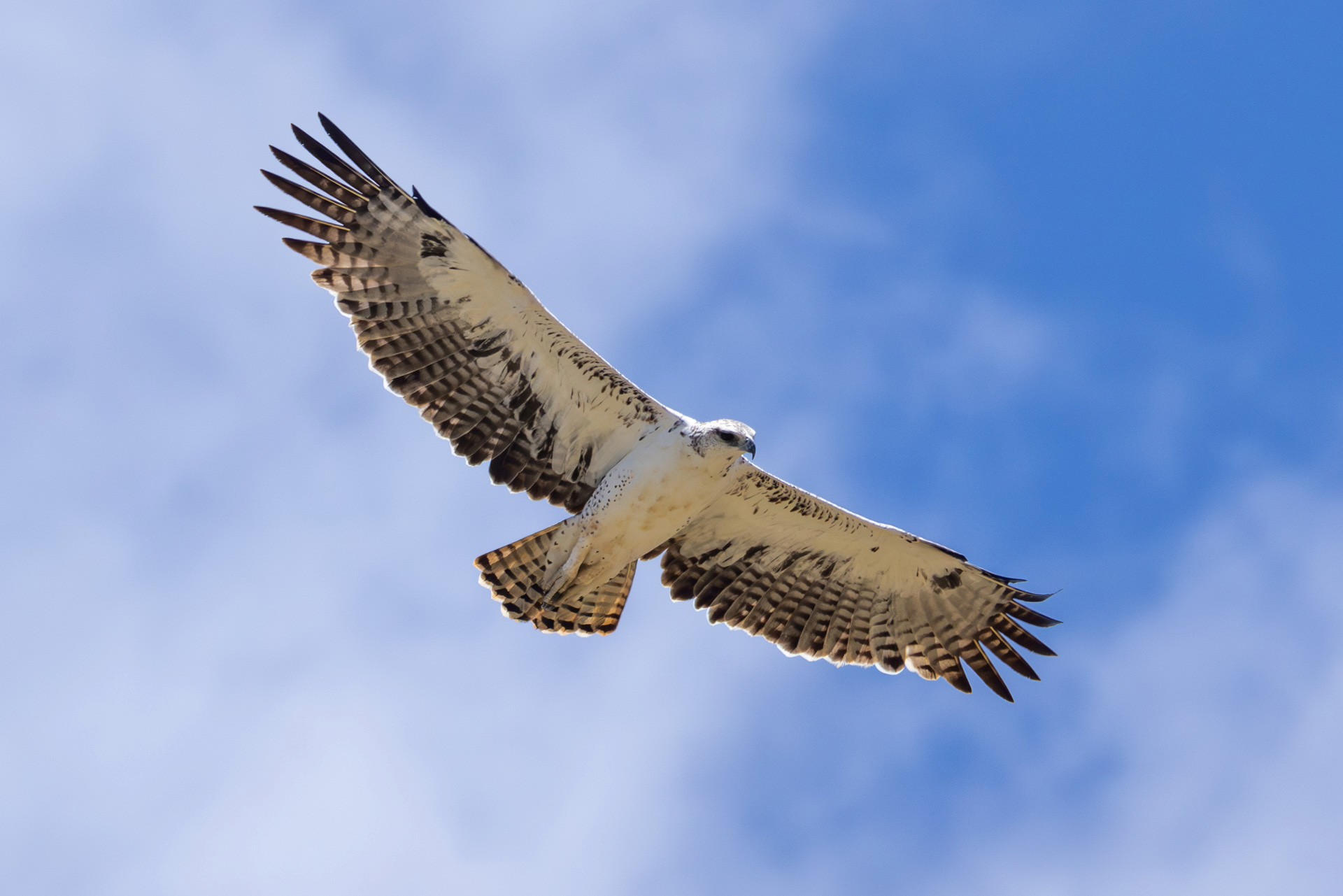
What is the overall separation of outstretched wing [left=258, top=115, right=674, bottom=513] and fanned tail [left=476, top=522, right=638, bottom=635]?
20.3 inches

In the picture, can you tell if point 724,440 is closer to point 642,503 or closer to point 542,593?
point 642,503

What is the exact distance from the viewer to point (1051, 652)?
12.7 meters

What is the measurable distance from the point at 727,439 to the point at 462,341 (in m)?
2.40

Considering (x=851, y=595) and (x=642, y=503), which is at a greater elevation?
(x=851, y=595)

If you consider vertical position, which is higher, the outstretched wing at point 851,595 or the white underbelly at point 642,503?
the outstretched wing at point 851,595

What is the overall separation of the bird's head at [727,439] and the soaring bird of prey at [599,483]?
0.6 inches

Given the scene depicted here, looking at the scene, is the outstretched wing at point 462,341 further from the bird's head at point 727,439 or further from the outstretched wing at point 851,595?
the outstretched wing at point 851,595

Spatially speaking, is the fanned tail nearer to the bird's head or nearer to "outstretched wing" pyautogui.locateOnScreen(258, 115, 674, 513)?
"outstretched wing" pyautogui.locateOnScreen(258, 115, 674, 513)

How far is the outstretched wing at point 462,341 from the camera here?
11.0 m

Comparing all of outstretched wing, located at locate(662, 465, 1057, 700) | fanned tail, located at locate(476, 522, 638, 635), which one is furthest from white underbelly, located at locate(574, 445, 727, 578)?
outstretched wing, located at locate(662, 465, 1057, 700)

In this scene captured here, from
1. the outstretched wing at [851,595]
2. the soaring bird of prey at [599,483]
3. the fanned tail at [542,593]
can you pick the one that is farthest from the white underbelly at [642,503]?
the outstretched wing at [851,595]

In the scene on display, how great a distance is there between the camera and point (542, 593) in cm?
1184

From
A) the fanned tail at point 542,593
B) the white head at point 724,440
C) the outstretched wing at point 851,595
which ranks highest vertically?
the outstretched wing at point 851,595

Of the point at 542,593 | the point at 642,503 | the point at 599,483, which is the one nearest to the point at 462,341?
the point at 599,483
